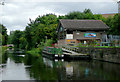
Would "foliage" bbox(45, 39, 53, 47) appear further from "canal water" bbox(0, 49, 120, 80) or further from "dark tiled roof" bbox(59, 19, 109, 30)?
"canal water" bbox(0, 49, 120, 80)

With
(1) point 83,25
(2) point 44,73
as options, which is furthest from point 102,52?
(1) point 83,25

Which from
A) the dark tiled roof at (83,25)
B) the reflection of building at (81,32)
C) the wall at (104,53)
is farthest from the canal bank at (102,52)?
the dark tiled roof at (83,25)

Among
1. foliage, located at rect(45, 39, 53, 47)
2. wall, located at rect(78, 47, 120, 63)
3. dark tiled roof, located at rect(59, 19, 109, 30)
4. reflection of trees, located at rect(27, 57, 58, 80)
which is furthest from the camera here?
foliage, located at rect(45, 39, 53, 47)

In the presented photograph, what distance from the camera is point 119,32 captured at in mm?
44562

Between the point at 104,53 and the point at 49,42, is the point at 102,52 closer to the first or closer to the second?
the point at 104,53

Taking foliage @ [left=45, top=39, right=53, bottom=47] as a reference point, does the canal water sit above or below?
below

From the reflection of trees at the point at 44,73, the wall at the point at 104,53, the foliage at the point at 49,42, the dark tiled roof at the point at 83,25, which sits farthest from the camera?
the foliage at the point at 49,42

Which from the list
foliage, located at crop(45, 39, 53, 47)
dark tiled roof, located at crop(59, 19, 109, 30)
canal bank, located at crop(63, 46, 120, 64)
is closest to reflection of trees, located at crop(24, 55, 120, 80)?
canal bank, located at crop(63, 46, 120, 64)

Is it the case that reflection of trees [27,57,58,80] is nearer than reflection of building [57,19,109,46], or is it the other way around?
reflection of trees [27,57,58,80]

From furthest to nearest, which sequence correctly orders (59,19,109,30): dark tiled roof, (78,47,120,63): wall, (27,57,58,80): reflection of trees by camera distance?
(59,19,109,30): dark tiled roof, (78,47,120,63): wall, (27,57,58,80): reflection of trees

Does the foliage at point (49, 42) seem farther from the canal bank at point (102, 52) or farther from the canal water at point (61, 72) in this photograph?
the canal water at point (61, 72)

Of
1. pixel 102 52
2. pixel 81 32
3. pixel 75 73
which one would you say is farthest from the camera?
pixel 81 32

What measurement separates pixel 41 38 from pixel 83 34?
60.2 ft

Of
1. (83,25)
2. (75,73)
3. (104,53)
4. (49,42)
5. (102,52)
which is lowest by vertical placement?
(75,73)
